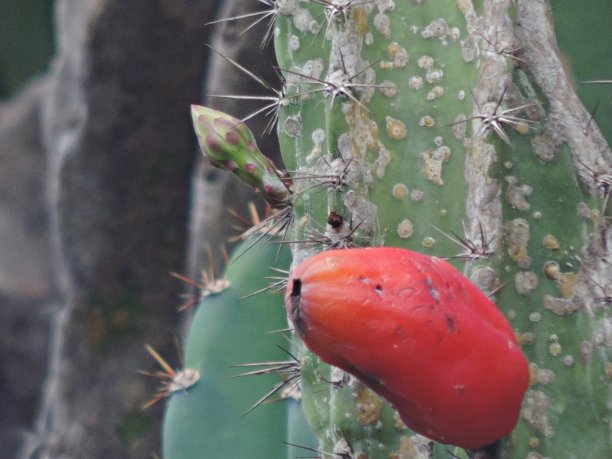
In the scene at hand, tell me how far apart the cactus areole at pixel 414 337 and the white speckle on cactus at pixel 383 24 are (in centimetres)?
39

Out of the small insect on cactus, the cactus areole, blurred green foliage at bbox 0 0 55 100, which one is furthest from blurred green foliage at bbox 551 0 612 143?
blurred green foliage at bbox 0 0 55 100

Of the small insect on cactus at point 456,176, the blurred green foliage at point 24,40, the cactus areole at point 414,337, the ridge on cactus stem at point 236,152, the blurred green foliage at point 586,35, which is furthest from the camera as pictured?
the blurred green foliage at point 24,40

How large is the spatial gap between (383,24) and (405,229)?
0.22 meters

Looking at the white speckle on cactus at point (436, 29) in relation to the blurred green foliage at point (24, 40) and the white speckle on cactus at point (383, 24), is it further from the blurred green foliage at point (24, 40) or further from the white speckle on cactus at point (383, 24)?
the blurred green foliage at point (24, 40)

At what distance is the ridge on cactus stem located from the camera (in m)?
0.98

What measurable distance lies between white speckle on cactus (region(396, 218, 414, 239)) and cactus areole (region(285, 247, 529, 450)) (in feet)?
0.91

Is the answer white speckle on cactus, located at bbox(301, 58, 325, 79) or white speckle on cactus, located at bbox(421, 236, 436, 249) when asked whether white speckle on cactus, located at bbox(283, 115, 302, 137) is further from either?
white speckle on cactus, located at bbox(421, 236, 436, 249)

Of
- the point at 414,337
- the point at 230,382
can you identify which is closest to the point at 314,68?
the point at 414,337

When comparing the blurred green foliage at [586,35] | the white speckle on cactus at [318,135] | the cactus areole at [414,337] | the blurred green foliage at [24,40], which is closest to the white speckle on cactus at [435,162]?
the white speckle on cactus at [318,135]

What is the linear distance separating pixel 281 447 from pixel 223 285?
10.2 inches

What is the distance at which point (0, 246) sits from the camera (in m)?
3.63

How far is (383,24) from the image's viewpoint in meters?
0.94

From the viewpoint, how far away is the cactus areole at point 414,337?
1.87ft

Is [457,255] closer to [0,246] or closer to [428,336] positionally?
[428,336]
